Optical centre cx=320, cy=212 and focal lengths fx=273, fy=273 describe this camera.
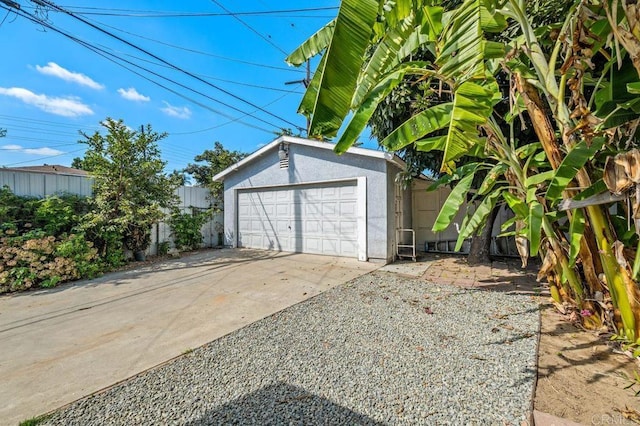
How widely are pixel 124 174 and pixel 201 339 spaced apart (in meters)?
6.46

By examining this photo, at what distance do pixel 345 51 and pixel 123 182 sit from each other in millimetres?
8077

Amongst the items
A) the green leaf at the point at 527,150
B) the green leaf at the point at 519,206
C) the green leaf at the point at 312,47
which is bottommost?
the green leaf at the point at 519,206

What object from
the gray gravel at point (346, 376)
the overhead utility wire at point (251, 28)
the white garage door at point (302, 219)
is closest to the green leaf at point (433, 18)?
the gray gravel at point (346, 376)

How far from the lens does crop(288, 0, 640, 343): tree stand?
5.77 feet

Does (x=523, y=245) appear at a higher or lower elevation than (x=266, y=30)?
lower

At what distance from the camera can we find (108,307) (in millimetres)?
4418

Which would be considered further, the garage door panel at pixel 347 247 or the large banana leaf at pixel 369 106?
the garage door panel at pixel 347 247

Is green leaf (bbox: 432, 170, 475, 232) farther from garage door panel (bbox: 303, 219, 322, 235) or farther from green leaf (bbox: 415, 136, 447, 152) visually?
garage door panel (bbox: 303, 219, 322, 235)

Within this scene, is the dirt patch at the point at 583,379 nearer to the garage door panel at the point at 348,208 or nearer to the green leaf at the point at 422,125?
the green leaf at the point at 422,125

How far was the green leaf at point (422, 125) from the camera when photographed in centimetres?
300

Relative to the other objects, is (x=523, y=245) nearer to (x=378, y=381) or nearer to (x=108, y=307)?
(x=378, y=381)

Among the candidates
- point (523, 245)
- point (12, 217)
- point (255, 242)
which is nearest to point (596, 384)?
point (523, 245)

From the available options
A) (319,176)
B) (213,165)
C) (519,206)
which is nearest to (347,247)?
(319,176)

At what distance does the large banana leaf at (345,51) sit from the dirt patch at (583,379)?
106 inches
